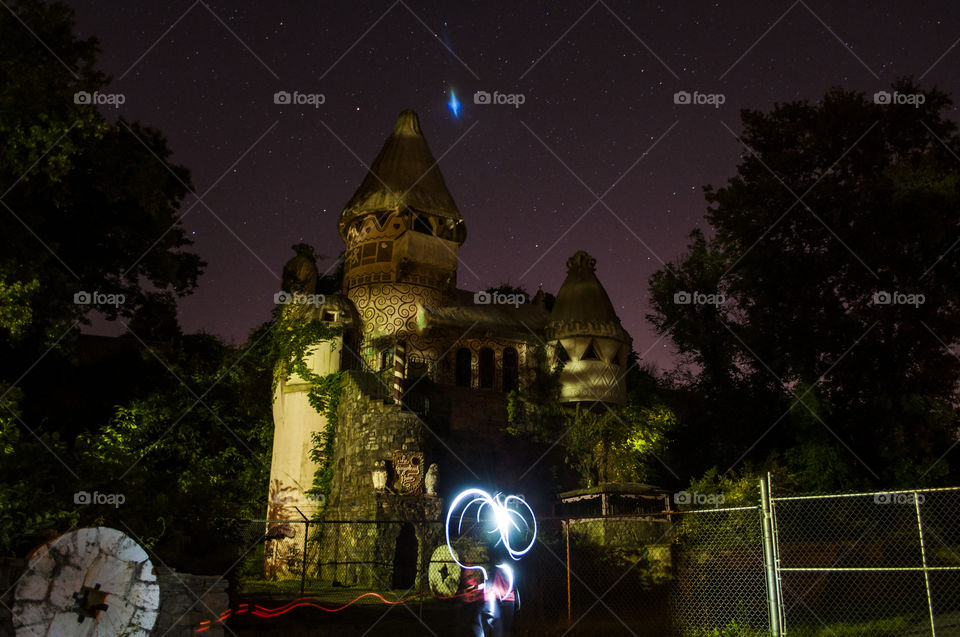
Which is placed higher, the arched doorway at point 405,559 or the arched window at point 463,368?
the arched window at point 463,368

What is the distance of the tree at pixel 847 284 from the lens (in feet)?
74.7

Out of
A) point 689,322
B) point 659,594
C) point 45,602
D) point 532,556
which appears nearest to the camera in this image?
point 45,602

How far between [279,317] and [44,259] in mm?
12445

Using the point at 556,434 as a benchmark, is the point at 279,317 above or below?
above

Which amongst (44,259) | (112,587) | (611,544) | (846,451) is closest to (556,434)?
(611,544)

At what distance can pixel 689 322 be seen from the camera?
33.2 metres

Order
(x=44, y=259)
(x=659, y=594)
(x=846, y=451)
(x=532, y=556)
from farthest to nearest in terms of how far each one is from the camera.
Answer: (x=846, y=451), (x=532, y=556), (x=659, y=594), (x=44, y=259)

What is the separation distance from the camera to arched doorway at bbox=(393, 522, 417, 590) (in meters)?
20.7

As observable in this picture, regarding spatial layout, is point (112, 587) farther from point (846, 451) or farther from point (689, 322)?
point (689, 322)

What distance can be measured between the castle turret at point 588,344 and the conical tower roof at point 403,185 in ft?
19.1
